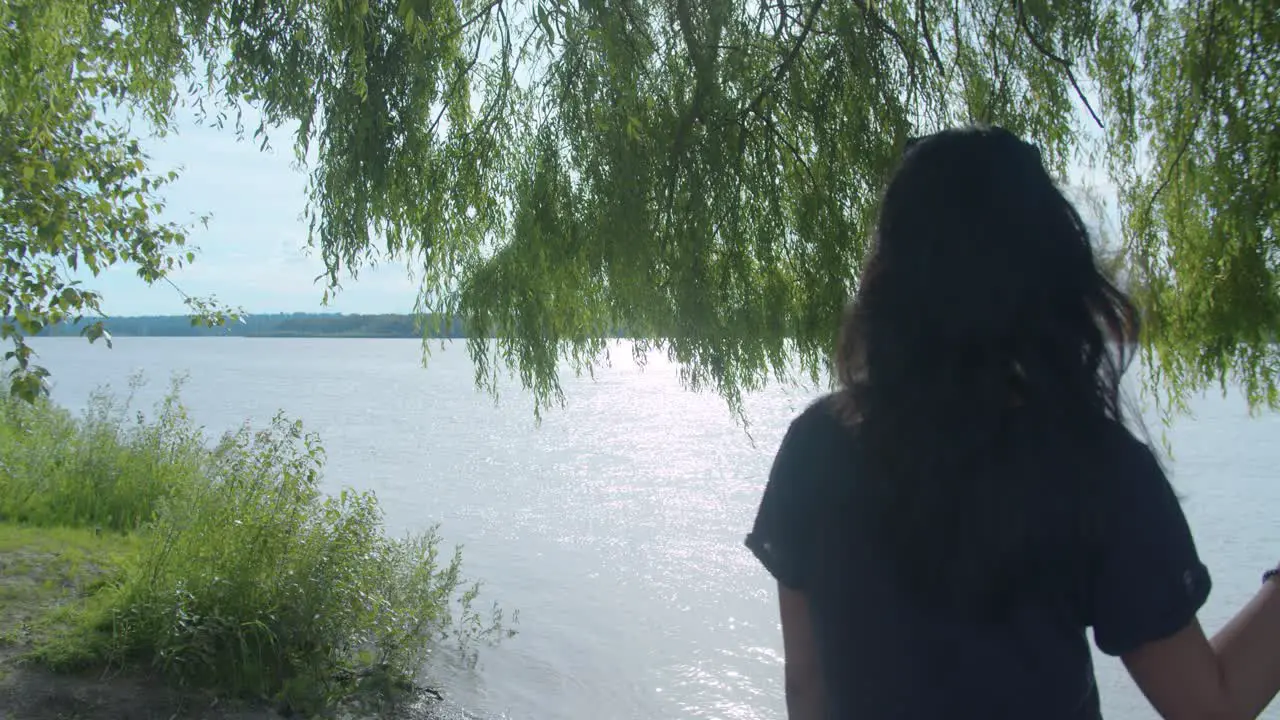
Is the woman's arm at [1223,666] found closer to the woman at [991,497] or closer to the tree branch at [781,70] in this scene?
the woman at [991,497]

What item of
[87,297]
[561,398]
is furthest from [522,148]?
[87,297]

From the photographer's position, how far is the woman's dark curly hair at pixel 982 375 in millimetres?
1096

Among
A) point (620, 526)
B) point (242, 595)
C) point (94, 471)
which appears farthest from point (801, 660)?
point (620, 526)

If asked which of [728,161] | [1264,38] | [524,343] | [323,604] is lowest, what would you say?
[323,604]

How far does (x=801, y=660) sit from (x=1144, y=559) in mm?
420

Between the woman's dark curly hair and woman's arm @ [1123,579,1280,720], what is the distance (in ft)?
0.60

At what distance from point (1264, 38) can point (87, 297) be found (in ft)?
19.6

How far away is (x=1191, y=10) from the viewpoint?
4855 mm

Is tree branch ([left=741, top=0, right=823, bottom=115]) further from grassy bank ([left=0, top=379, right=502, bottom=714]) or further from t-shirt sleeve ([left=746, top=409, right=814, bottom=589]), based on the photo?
grassy bank ([left=0, top=379, right=502, bottom=714])

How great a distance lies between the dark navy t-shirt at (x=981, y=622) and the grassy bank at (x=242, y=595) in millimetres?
4789

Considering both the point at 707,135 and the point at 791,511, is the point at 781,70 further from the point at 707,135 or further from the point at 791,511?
the point at 791,511

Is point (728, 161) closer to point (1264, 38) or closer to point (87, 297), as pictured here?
point (1264, 38)

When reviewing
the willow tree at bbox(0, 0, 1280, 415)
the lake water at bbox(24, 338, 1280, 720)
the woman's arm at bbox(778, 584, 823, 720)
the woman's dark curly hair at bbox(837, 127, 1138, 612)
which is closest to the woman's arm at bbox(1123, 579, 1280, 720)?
the woman's dark curly hair at bbox(837, 127, 1138, 612)

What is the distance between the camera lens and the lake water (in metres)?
7.57
